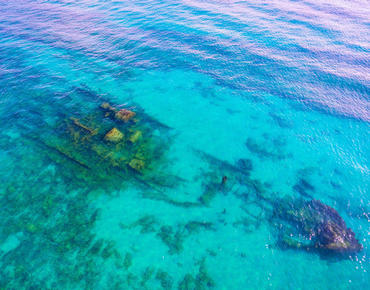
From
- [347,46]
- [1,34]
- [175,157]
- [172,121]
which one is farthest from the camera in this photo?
[1,34]

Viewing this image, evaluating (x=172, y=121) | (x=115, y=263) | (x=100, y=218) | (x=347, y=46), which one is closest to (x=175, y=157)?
(x=172, y=121)

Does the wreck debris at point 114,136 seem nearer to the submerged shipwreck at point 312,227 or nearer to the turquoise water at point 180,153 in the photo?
the turquoise water at point 180,153

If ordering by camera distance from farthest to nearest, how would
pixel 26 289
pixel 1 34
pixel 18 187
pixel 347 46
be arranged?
pixel 1 34 → pixel 347 46 → pixel 18 187 → pixel 26 289

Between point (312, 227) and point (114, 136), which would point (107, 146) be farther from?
point (312, 227)

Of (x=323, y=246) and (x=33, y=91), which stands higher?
(x=33, y=91)

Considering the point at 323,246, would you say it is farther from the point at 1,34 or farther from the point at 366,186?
the point at 1,34

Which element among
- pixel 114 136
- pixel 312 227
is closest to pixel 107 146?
pixel 114 136

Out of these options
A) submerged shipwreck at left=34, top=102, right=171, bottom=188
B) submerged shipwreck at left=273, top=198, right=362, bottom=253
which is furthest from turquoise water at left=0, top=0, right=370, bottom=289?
submerged shipwreck at left=273, top=198, right=362, bottom=253
